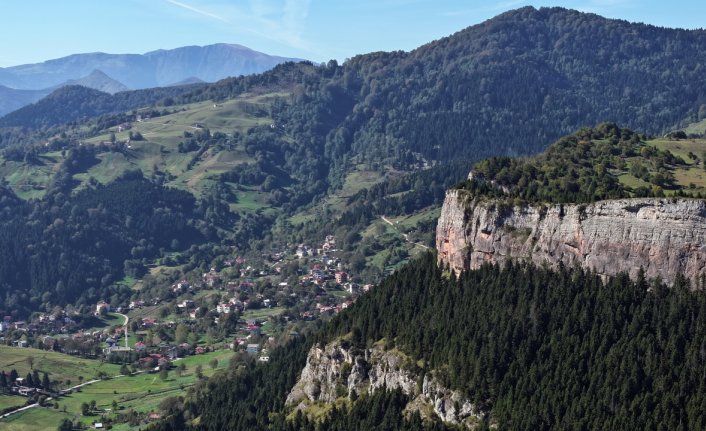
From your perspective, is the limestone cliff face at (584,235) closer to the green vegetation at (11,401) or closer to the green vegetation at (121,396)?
the green vegetation at (121,396)

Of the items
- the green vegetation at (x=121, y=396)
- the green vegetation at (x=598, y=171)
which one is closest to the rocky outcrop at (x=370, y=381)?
the green vegetation at (x=598, y=171)

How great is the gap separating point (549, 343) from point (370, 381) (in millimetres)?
20910

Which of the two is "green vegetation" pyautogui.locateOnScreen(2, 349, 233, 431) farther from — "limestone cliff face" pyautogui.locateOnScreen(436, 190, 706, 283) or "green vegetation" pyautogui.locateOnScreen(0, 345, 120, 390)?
"limestone cliff face" pyautogui.locateOnScreen(436, 190, 706, 283)

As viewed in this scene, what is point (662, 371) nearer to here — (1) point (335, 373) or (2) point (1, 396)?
(1) point (335, 373)

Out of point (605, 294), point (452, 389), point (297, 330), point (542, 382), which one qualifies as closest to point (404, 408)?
point (452, 389)

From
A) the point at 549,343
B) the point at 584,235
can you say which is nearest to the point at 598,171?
the point at 584,235

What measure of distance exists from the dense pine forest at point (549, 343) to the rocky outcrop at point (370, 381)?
1.37 metres

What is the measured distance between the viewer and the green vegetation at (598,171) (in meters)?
113

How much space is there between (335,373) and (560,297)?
2735 centimetres

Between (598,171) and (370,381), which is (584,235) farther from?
(598,171)

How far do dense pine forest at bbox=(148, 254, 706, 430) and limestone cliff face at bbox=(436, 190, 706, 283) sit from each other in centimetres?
155

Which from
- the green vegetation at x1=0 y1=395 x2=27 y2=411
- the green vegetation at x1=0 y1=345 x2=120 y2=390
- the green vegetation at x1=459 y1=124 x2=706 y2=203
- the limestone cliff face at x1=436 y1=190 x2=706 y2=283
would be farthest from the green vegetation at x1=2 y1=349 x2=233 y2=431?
the green vegetation at x1=459 y1=124 x2=706 y2=203

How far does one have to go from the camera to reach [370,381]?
107375mm

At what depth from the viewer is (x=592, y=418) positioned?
87750 millimetres
